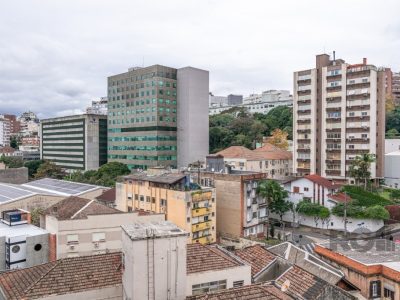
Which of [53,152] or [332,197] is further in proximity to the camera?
[53,152]

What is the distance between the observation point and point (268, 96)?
630 feet

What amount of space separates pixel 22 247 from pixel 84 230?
269 inches

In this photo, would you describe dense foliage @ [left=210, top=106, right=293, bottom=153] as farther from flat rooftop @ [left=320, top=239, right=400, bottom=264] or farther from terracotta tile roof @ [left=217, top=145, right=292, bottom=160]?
flat rooftop @ [left=320, top=239, right=400, bottom=264]

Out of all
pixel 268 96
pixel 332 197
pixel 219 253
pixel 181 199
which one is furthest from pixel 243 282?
pixel 268 96

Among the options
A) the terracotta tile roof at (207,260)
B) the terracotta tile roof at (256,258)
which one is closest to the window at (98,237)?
the terracotta tile roof at (256,258)

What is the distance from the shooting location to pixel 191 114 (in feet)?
378

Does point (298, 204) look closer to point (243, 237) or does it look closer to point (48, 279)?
point (243, 237)

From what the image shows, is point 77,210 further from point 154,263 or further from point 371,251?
point 371,251

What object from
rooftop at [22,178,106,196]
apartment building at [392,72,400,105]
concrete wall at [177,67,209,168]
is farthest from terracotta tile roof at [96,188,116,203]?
apartment building at [392,72,400,105]

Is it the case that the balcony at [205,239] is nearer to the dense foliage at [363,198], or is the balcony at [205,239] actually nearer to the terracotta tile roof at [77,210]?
the terracotta tile roof at [77,210]

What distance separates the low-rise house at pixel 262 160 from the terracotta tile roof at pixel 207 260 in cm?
6005

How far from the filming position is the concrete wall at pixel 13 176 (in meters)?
83.0

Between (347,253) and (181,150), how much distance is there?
8947 centimetres

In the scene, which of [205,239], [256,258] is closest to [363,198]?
[205,239]
